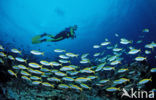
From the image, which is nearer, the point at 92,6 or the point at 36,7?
the point at 92,6

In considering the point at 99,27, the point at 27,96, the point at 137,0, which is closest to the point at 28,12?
the point at 99,27

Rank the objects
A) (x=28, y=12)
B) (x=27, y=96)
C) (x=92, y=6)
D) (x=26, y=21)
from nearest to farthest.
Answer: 1. (x=27, y=96)
2. (x=92, y=6)
3. (x=28, y=12)
4. (x=26, y=21)

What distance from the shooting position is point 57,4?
36969 millimetres

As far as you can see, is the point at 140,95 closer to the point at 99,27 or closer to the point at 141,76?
the point at 141,76

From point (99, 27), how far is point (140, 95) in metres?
35.8

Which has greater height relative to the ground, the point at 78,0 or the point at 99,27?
the point at 78,0

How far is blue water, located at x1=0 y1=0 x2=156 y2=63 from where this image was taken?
30.0 m

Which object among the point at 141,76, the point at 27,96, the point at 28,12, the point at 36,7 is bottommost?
the point at 27,96

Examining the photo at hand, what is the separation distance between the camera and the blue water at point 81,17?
29953 millimetres

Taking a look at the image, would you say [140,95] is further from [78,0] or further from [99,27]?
[99,27]

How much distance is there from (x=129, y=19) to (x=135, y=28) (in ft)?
30.1

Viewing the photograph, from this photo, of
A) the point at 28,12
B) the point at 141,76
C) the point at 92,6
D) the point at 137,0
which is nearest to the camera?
the point at 141,76

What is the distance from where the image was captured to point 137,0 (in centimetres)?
2702

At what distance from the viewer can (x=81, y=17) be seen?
36.4 m
